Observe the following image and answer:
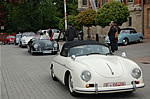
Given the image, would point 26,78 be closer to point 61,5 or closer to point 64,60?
point 64,60

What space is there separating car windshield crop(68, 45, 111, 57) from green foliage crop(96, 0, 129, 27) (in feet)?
56.4

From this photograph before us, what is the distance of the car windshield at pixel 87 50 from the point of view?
24.3 ft

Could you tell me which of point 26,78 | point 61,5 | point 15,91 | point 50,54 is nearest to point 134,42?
point 50,54

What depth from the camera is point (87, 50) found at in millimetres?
7441

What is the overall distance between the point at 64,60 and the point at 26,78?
266 centimetres

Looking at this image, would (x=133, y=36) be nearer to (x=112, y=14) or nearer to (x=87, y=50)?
(x=112, y=14)

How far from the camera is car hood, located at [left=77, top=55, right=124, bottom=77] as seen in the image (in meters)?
6.00

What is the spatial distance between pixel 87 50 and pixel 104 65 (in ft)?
4.24

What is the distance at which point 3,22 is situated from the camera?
5684 cm

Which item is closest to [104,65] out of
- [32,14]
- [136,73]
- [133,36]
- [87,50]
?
[136,73]

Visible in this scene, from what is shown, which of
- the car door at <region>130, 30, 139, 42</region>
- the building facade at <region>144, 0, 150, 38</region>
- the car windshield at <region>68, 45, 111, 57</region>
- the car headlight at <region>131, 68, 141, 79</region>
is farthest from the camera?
the building facade at <region>144, 0, 150, 38</region>

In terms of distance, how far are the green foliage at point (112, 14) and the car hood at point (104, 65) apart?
18.0m

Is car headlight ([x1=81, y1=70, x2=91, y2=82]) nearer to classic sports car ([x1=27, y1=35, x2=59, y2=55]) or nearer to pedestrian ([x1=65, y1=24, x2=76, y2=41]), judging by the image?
pedestrian ([x1=65, y1=24, x2=76, y2=41])

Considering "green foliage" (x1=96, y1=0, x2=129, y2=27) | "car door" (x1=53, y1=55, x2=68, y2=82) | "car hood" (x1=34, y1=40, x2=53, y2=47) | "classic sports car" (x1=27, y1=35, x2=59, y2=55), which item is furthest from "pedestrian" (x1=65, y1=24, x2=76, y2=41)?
"green foliage" (x1=96, y1=0, x2=129, y2=27)
